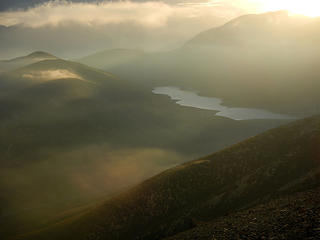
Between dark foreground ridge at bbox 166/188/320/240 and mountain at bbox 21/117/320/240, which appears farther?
mountain at bbox 21/117/320/240

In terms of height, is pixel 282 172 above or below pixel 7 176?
above

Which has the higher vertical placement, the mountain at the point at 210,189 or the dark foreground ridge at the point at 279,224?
the dark foreground ridge at the point at 279,224

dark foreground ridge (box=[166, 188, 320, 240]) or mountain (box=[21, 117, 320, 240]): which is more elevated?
dark foreground ridge (box=[166, 188, 320, 240])

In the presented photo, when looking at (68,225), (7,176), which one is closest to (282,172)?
(68,225)

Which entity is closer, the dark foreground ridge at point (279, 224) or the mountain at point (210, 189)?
the dark foreground ridge at point (279, 224)

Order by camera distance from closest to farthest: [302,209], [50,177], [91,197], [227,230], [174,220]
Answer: [302,209]
[227,230]
[174,220]
[91,197]
[50,177]

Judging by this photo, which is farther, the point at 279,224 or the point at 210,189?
the point at 210,189

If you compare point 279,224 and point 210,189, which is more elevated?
point 279,224

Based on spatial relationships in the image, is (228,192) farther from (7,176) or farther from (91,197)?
(7,176)
